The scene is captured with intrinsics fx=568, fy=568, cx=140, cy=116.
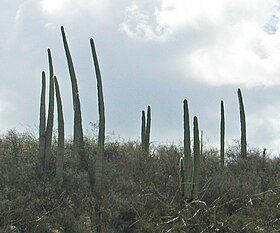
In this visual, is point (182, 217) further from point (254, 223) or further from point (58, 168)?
point (58, 168)

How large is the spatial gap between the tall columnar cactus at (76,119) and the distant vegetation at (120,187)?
31 mm

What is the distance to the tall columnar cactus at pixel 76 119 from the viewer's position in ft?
57.0

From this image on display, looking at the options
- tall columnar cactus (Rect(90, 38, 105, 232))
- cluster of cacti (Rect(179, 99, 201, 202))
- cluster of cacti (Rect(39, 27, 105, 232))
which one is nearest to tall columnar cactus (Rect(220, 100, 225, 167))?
cluster of cacti (Rect(179, 99, 201, 202))

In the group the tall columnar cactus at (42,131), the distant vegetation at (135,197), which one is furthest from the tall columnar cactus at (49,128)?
the distant vegetation at (135,197)

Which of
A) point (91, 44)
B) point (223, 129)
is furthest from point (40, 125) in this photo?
point (223, 129)

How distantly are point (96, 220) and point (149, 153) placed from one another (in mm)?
5389

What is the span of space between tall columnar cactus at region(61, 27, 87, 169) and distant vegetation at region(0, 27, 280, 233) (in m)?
0.03

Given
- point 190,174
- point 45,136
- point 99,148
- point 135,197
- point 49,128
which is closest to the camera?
point 190,174

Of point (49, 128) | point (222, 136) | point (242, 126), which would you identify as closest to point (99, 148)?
point (49, 128)

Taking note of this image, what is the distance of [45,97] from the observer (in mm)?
17359

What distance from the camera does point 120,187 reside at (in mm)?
16891

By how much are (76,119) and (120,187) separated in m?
2.48

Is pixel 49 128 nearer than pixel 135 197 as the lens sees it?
No

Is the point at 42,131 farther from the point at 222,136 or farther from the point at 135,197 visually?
the point at 222,136
